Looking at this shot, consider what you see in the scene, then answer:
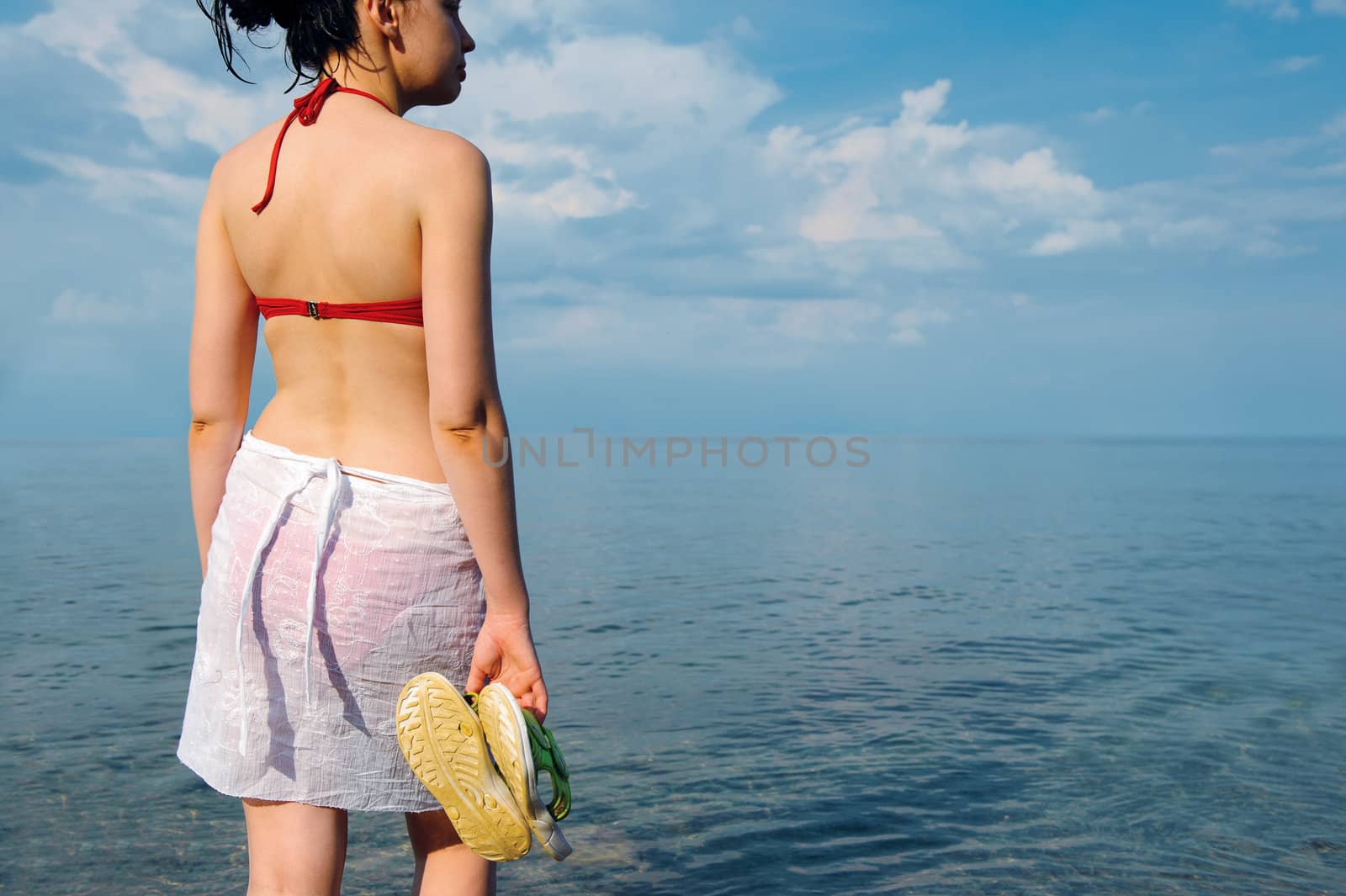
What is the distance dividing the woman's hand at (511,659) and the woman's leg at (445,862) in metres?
0.32

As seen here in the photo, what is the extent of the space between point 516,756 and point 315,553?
534mm

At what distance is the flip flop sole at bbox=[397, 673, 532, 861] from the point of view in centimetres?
179

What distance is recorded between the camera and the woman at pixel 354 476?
6.07 feet

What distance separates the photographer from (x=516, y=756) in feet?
5.80

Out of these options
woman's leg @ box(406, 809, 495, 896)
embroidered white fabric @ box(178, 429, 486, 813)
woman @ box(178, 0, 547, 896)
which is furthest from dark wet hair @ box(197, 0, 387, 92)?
woman's leg @ box(406, 809, 495, 896)

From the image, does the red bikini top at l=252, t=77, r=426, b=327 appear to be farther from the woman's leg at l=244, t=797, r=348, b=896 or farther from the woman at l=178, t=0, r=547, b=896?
the woman's leg at l=244, t=797, r=348, b=896

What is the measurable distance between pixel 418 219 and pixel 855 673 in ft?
26.0

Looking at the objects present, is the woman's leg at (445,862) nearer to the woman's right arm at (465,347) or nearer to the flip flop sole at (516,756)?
the flip flop sole at (516,756)

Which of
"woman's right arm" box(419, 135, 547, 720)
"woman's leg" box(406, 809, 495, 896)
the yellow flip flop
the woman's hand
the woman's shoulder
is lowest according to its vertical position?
"woman's leg" box(406, 809, 495, 896)

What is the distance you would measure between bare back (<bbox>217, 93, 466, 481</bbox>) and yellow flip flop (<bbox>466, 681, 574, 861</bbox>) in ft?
1.48

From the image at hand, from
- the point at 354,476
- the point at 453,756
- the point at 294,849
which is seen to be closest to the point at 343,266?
the point at 354,476

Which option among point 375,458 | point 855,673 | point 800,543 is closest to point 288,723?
point 375,458

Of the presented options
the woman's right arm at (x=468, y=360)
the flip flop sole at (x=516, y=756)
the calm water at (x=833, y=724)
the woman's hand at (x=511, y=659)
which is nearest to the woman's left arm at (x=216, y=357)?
the woman's right arm at (x=468, y=360)

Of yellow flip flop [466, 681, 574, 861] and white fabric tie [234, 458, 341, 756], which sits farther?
white fabric tie [234, 458, 341, 756]
